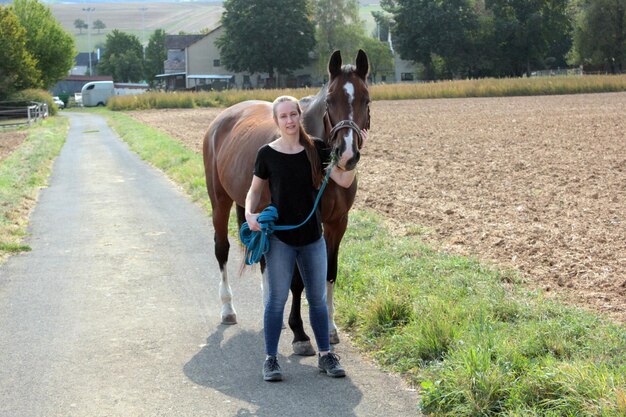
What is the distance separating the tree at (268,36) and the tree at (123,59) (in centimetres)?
3889

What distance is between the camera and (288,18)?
9025 cm

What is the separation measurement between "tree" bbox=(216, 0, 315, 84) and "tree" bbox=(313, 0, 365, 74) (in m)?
6.89

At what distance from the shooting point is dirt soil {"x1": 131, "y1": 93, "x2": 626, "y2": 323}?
8.23 m

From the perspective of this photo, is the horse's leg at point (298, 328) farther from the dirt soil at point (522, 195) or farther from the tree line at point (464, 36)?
the tree line at point (464, 36)

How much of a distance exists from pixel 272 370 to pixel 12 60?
5818cm

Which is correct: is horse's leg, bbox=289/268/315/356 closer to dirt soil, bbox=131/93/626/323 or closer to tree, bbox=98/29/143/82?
dirt soil, bbox=131/93/626/323

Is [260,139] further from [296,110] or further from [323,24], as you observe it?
[323,24]

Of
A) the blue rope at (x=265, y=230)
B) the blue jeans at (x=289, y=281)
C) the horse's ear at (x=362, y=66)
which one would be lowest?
the blue jeans at (x=289, y=281)

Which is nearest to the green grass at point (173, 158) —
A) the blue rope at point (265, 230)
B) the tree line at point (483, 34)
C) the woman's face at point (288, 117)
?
the blue rope at point (265, 230)

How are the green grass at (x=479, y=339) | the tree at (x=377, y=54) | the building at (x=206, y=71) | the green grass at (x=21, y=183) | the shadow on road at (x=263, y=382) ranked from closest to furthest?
the green grass at (x=479, y=339)
the shadow on road at (x=263, y=382)
the green grass at (x=21, y=183)
the building at (x=206, y=71)
the tree at (x=377, y=54)

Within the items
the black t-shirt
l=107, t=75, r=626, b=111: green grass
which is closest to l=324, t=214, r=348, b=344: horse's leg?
the black t-shirt

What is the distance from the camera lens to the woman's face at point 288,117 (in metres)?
5.35

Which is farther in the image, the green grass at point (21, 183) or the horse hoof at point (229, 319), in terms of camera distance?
the green grass at point (21, 183)

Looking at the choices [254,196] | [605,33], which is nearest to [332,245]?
[254,196]
